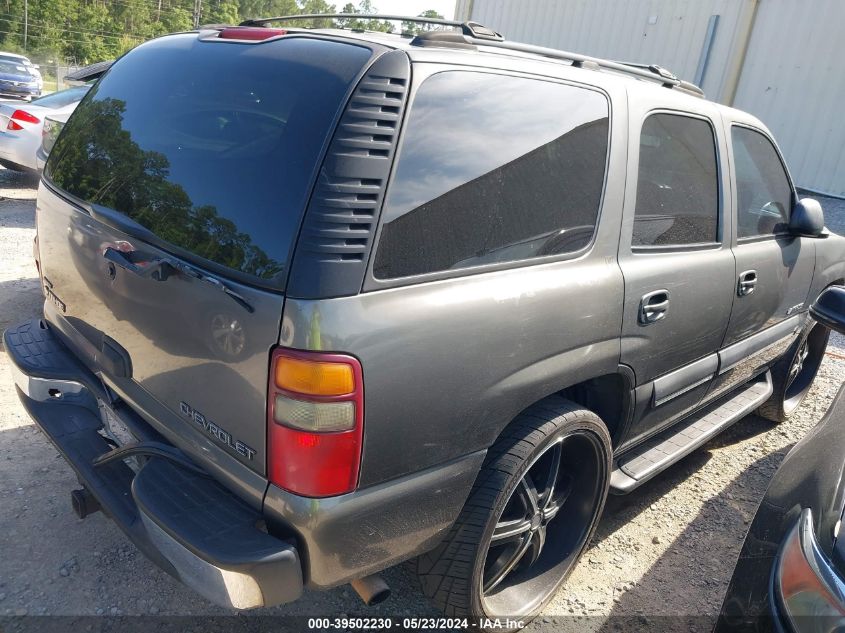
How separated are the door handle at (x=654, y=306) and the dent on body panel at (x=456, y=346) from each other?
0.25m

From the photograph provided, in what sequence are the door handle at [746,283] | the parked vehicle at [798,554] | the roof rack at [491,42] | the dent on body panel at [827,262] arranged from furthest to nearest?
1. the dent on body panel at [827,262]
2. the door handle at [746,283]
3. the roof rack at [491,42]
4. the parked vehicle at [798,554]

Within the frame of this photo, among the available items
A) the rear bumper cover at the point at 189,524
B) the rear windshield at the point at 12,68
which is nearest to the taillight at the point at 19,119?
the rear bumper cover at the point at 189,524

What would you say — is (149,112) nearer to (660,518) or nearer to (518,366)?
(518,366)

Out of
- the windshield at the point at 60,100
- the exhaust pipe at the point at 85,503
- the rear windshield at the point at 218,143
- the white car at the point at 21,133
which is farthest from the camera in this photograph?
the windshield at the point at 60,100

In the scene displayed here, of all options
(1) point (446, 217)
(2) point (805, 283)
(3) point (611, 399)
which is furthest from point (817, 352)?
(1) point (446, 217)

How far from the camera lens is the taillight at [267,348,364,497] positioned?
1537mm

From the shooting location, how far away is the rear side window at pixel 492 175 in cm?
170

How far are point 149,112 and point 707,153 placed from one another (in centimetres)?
236

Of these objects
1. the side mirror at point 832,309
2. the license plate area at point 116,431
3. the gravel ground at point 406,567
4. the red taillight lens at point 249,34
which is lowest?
the gravel ground at point 406,567

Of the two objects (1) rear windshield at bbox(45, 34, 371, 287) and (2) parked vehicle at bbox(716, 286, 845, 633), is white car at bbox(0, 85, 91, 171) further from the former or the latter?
(2) parked vehicle at bbox(716, 286, 845, 633)

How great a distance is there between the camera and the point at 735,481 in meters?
3.52

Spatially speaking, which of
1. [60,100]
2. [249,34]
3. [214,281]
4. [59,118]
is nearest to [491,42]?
[249,34]

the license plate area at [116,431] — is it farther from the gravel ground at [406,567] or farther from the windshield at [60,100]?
the windshield at [60,100]

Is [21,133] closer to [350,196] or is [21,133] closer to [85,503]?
[85,503]
